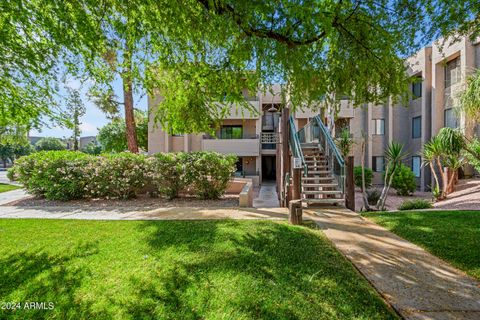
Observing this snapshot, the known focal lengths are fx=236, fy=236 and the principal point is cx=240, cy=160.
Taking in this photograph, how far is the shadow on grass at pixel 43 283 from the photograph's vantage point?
286 cm

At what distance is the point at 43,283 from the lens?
3.44 m

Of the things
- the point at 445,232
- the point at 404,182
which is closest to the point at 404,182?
the point at 404,182

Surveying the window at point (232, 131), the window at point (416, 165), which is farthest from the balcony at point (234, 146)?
the window at point (416, 165)

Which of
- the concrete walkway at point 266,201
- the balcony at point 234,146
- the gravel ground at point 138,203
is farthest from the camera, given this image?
the balcony at point 234,146

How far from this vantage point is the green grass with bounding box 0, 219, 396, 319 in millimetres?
2705

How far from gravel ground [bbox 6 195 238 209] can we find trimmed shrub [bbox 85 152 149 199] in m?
0.44

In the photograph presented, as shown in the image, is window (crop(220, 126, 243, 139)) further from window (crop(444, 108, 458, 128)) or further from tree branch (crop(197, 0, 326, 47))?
tree branch (crop(197, 0, 326, 47))

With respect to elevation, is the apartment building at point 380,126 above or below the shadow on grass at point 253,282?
above

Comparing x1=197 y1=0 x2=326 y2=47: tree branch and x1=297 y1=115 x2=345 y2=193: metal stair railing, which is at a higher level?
x1=197 y1=0 x2=326 y2=47: tree branch

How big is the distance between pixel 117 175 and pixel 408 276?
9693mm

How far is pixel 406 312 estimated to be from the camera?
2.51 metres

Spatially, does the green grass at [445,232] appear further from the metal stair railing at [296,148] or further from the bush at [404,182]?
the bush at [404,182]

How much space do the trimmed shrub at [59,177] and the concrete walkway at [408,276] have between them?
377 inches

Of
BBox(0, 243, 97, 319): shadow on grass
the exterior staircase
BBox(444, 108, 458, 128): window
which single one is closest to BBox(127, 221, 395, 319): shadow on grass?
BBox(0, 243, 97, 319): shadow on grass
